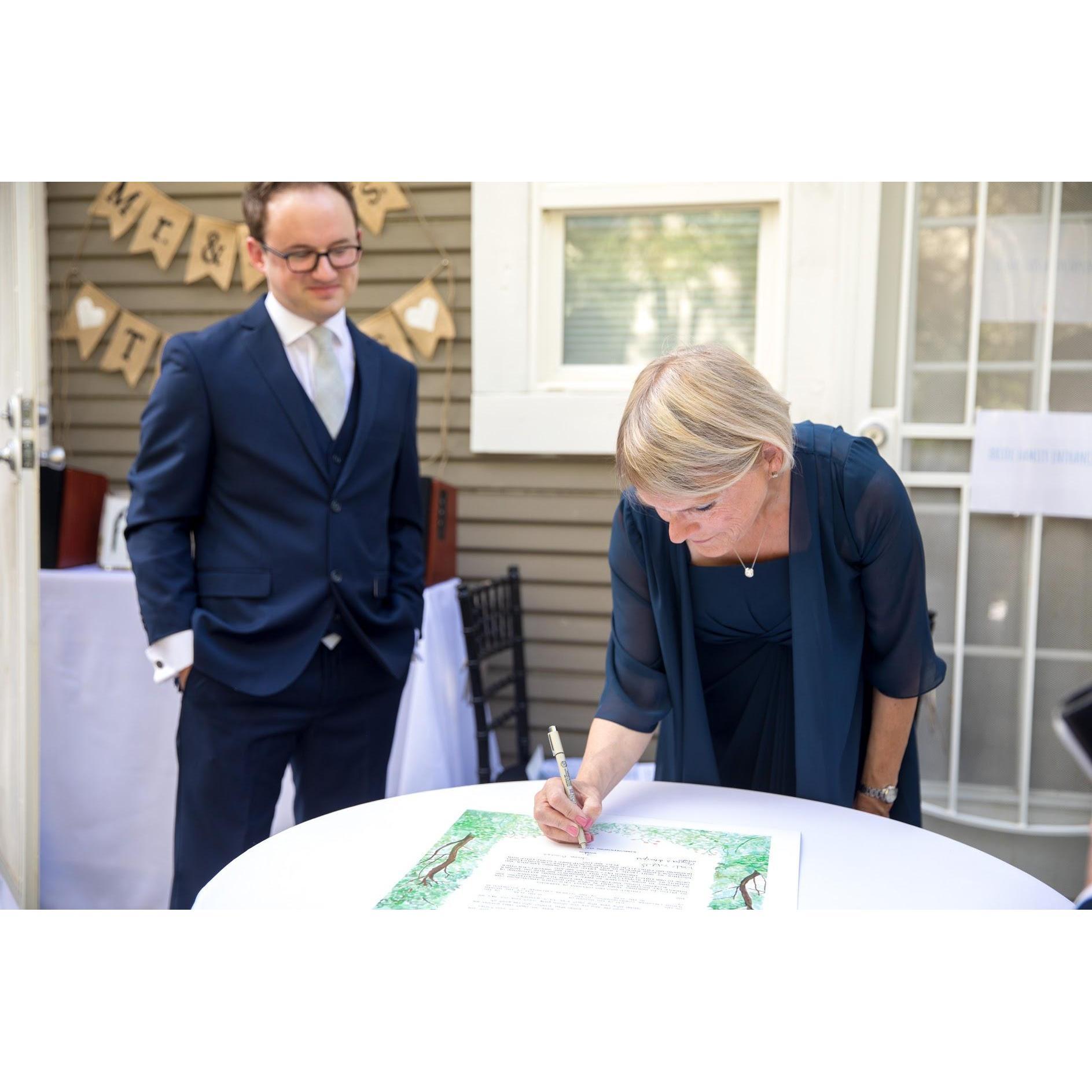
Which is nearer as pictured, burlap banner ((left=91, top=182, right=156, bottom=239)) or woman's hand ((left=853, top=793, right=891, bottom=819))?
woman's hand ((left=853, top=793, right=891, bottom=819))

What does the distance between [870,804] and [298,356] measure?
4.70 ft

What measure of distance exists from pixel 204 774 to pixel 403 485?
744 mm

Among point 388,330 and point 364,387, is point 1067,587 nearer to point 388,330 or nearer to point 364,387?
point 364,387

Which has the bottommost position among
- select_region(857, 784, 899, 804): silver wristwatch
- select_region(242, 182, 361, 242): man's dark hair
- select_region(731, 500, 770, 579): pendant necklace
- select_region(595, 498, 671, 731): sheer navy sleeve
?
select_region(857, 784, 899, 804): silver wristwatch

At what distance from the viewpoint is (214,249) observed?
3369mm

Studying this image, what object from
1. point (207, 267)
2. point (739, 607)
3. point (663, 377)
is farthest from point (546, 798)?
point (207, 267)

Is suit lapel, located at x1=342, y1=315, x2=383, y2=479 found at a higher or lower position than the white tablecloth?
higher

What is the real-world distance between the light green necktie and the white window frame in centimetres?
113

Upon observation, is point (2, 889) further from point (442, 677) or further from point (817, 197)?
point (817, 197)

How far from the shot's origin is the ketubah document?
1.10m

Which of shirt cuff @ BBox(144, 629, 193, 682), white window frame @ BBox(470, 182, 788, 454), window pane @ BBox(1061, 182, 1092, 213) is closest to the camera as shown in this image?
shirt cuff @ BBox(144, 629, 193, 682)

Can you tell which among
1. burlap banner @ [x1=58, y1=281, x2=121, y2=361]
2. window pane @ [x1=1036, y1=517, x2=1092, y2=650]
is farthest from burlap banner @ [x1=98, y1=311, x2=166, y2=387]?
window pane @ [x1=1036, y1=517, x2=1092, y2=650]

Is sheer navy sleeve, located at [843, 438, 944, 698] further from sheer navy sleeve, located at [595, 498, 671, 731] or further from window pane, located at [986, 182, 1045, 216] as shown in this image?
window pane, located at [986, 182, 1045, 216]

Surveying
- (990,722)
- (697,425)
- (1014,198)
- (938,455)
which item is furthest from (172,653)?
(1014,198)
